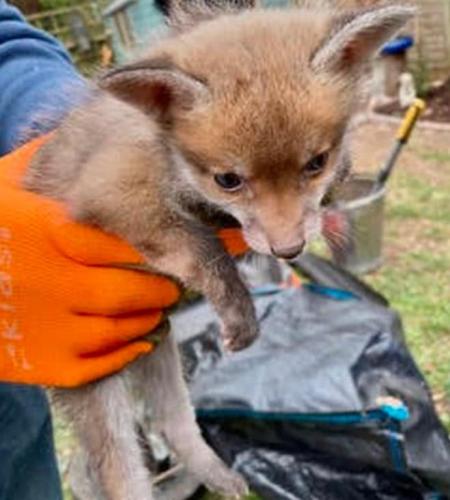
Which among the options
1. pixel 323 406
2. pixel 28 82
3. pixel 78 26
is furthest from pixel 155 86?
pixel 78 26

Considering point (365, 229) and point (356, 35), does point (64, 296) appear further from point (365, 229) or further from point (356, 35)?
point (365, 229)

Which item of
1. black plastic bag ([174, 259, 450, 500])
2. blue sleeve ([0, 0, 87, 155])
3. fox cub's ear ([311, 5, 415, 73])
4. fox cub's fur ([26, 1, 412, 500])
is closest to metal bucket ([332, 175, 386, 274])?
black plastic bag ([174, 259, 450, 500])

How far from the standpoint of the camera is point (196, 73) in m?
1.65

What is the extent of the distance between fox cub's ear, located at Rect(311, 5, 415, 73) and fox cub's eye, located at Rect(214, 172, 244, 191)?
23 cm

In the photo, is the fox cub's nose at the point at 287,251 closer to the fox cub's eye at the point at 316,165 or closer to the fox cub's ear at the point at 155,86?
the fox cub's eye at the point at 316,165

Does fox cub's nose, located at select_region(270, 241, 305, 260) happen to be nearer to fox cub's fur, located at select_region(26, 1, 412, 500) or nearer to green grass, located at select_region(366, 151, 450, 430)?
fox cub's fur, located at select_region(26, 1, 412, 500)

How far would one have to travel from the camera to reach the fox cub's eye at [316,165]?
1635 millimetres

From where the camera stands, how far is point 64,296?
6.48ft

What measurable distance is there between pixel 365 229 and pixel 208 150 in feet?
10.2

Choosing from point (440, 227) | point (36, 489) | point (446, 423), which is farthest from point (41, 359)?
point (440, 227)

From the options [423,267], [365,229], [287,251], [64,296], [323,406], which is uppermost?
[287,251]

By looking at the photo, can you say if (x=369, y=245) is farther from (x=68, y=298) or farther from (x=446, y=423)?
(x=68, y=298)

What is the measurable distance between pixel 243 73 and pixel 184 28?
1.31 ft

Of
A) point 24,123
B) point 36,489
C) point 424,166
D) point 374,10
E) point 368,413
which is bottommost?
point 424,166
